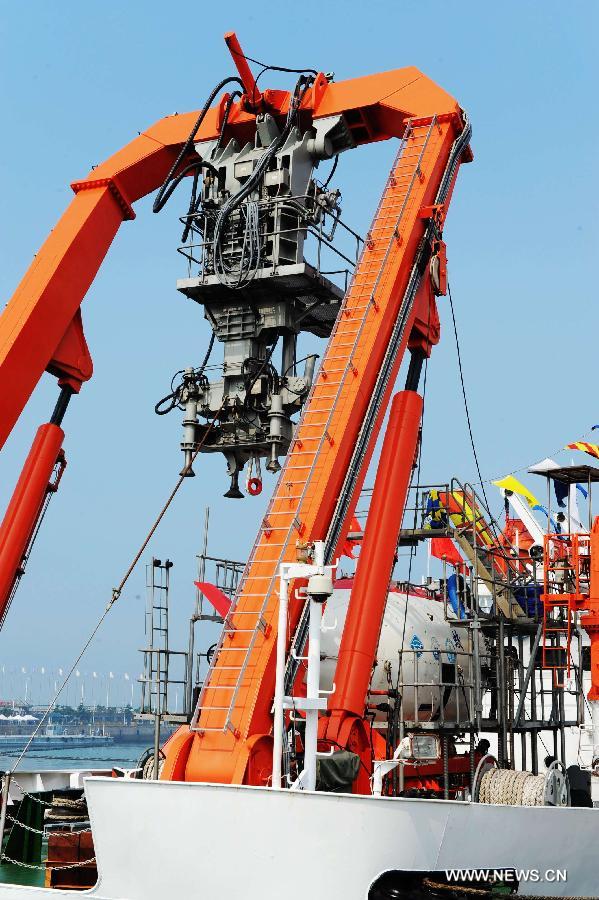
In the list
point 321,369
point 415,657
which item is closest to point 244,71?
point 321,369

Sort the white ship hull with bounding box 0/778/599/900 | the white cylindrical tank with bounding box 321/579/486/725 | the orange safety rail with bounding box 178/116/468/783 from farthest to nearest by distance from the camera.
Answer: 1. the white cylindrical tank with bounding box 321/579/486/725
2. the orange safety rail with bounding box 178/116/468/783
3. the white ship hull with bounding box 0/778/599/900

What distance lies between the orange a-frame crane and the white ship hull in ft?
3.05

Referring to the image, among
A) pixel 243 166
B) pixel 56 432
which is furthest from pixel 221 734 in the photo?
pixel 243 166

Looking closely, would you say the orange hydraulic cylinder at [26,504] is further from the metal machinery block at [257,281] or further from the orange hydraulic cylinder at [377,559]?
the orange hydraulic cylinder at [377,559]

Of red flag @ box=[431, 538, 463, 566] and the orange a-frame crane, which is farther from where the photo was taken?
red flag @ box=[431, 538, 463, 566]

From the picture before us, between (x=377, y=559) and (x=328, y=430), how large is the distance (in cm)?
183

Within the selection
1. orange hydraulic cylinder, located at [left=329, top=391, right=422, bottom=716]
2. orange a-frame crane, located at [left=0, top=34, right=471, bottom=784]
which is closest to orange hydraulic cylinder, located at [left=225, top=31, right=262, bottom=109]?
orange a-frame crane, located at [left=0, top=34, right=471, bottom=784]

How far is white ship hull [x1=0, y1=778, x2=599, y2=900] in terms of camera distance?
1034 cm

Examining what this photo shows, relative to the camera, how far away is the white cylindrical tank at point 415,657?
55.3ft

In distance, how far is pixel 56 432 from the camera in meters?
16.6

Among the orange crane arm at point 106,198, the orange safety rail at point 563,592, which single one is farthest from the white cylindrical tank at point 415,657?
the orange crane arm at point 106,198

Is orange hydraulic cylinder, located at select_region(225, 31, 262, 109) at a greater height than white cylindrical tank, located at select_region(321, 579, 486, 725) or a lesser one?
greater

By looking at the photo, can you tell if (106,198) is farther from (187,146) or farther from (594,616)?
(594,616)

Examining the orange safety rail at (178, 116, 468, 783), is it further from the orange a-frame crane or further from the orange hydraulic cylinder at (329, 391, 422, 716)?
the orange hydraulic cylinder at (329, 391, 422, 716)
